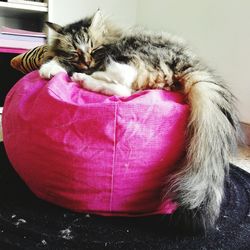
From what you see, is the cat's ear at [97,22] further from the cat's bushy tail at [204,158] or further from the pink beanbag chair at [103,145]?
the cat's bushy tail at [204,158]

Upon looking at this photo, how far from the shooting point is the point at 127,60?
3.34 feet

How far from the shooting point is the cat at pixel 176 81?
0.83m

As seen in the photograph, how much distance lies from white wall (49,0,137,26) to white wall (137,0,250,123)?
0.36m

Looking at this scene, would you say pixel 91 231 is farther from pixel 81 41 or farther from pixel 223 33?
pixel 223 33

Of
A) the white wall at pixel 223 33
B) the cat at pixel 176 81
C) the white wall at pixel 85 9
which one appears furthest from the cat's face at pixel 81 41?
the white wall at pixel 85 9

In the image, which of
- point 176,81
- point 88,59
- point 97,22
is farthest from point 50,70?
point 176,81

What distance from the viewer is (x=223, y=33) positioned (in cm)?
182

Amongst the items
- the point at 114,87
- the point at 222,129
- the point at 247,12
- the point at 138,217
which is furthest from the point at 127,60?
the point at 247,12

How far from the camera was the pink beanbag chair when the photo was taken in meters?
0.87

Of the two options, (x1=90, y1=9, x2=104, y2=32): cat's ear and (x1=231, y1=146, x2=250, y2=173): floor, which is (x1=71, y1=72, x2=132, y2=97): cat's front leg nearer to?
(x1=90, y1=9, x2=104, y2=32): cat's ear

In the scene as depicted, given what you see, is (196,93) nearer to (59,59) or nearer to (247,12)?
(59,59)

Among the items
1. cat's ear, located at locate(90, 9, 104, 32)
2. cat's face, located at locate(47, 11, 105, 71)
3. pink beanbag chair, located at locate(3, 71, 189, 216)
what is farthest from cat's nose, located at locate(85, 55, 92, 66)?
pink beanbag chair, located at locate(3, 71, 189, 216)

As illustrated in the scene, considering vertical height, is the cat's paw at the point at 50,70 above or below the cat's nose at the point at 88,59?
below

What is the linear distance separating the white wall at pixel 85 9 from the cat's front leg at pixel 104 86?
119 centimetres
